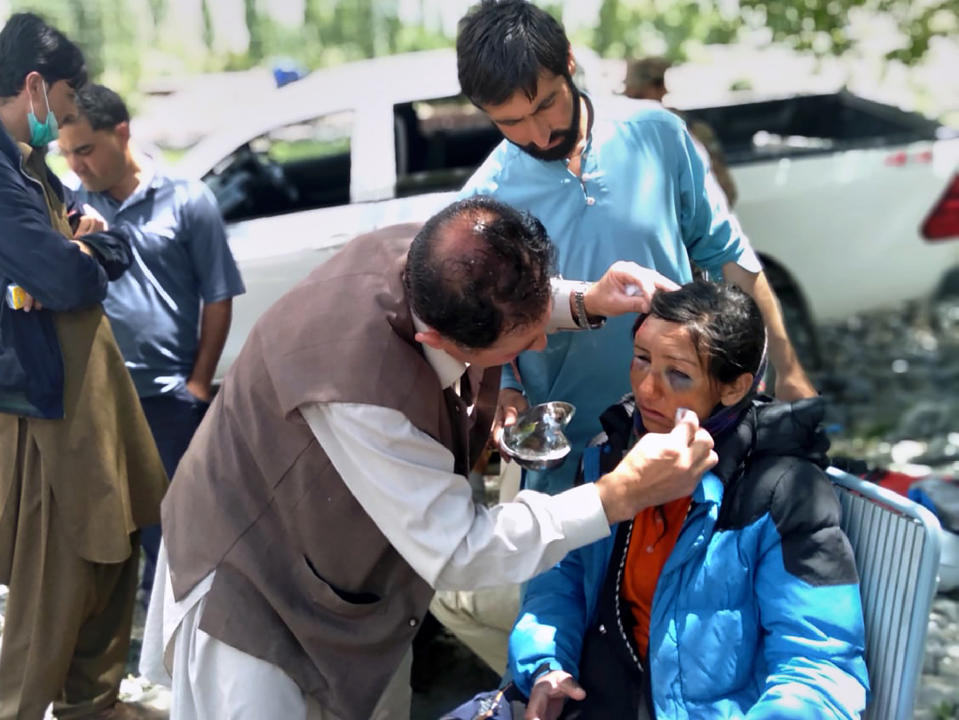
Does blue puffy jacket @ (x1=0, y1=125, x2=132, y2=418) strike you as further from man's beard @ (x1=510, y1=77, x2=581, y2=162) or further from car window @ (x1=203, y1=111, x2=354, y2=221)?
car window @ (x1=203, y1=111, x2=354, y2=221)

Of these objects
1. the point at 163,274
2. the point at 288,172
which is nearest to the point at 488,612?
the point at 163,274

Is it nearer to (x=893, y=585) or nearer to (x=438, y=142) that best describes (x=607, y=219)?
(x=893, y=585)

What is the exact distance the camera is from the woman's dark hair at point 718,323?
2133 millimetres

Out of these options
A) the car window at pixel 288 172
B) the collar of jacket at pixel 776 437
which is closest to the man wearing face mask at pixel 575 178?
the collar of jacket at pixel 776 437

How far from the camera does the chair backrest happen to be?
6.50ft

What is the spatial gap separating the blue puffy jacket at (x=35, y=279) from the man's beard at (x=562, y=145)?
3.77 ft

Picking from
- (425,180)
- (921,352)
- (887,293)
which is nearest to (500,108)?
(425,180)

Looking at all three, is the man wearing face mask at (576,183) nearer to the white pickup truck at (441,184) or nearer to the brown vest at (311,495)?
the brown vest at (311,495)

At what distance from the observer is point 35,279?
2.66m

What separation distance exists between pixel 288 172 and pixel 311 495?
3.94m

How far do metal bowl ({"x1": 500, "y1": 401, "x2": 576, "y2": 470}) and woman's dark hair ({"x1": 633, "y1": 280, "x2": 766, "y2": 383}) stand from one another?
1.10ft

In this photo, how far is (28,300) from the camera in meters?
2.74

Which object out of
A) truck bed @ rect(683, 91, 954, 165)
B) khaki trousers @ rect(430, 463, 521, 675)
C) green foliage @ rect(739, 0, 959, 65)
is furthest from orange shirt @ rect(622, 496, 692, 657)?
truck bed @ rect(683, 91, 954, 165)

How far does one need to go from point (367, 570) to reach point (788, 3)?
150 inches
